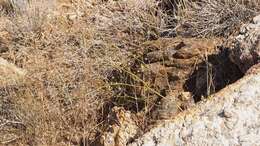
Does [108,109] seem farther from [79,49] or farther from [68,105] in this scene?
[79,49]

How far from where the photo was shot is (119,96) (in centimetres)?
273

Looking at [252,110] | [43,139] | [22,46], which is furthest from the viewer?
[22,46]

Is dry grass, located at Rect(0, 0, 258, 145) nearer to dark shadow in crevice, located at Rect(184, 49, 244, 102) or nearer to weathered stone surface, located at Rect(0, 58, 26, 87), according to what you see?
weathered stone surface, located at Rect(0, 58, 26, 87)

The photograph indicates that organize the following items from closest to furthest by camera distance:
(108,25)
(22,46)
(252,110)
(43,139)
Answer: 1. (252,110)
2. (43,139)
3. (108,25)
4. (22,46)

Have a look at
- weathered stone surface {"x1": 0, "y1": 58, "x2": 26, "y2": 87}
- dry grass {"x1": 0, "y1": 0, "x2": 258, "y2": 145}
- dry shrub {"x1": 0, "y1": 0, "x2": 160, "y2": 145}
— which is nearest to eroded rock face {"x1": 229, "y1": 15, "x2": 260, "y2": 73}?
dry grass {"x1": 0, "y1": 0, "x2": 258, "y2": 145}

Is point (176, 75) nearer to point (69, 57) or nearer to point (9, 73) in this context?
point (69, 57)

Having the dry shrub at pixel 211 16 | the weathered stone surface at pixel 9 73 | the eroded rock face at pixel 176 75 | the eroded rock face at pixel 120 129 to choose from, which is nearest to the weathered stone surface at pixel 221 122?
the eroded rock face at pixel 176 75

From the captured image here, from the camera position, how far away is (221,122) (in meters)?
1.55

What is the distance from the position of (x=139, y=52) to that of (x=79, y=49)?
518mm

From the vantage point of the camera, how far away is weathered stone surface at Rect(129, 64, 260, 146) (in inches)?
59.4

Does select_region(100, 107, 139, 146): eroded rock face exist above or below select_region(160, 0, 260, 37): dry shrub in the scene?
below

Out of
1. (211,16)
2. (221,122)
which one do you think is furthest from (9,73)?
(221,122)

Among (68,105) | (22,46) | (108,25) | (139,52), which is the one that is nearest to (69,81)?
(68,105)

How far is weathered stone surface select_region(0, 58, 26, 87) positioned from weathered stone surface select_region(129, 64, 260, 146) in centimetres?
183
